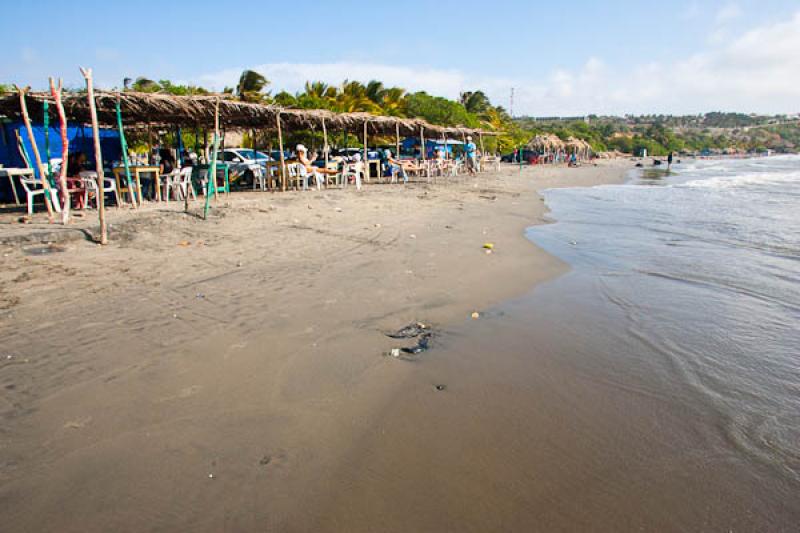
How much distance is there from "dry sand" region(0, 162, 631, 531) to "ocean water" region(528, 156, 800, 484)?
102 cm

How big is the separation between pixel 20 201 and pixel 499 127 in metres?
47.9

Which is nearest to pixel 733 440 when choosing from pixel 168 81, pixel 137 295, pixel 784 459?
pixel 784 459

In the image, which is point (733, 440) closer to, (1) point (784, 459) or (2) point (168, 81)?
(1) point (784, 459)

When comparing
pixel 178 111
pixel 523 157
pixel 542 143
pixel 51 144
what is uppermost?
pixel 542 143

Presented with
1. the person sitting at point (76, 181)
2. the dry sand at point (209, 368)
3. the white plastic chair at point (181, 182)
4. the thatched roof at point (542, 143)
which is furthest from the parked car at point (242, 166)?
the thatched roof at point (542, 143)

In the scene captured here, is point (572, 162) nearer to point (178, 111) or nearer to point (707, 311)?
point (178, 111)

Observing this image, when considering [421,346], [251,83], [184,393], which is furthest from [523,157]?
[184,393]

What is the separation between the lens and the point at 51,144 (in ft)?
43.6

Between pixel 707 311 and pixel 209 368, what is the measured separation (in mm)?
4697

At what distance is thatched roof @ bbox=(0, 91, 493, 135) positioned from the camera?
9.33m

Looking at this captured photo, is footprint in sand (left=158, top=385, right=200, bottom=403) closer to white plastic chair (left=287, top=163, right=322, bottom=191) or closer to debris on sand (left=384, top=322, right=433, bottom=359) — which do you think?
debris on sand (left=384, top=322, right=433, bottom=359)

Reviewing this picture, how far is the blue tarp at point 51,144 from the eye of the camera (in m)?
11.9

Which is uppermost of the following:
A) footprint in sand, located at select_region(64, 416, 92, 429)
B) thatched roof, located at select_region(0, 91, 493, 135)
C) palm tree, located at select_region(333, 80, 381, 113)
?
palm tree, located at select_region(333, 80, 381, 113)

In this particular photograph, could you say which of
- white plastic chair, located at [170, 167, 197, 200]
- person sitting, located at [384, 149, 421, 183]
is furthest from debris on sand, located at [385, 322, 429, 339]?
person sitting, located at [384, 149, 421, 183]
